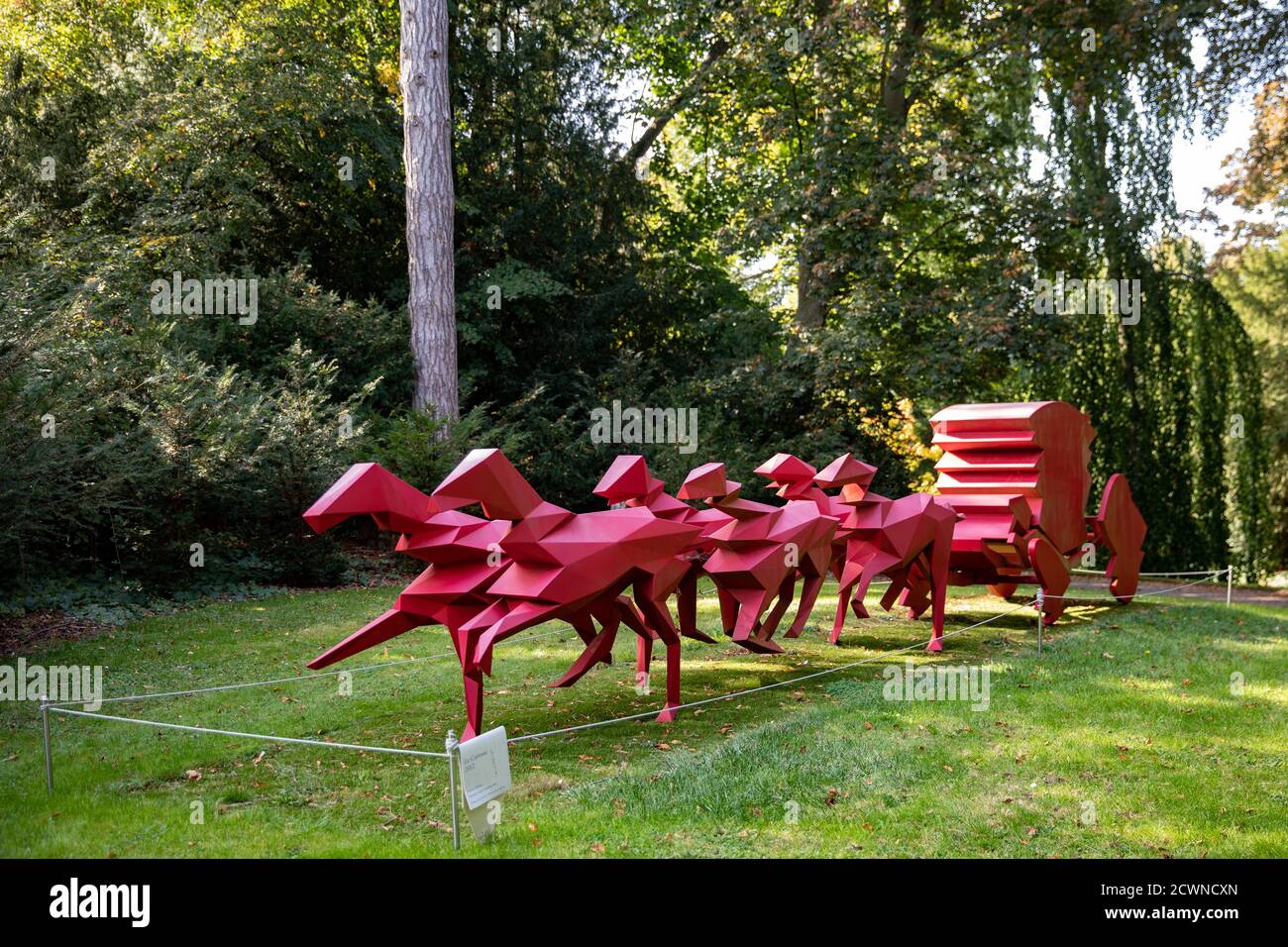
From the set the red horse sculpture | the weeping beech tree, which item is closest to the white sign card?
the red horse sculpture

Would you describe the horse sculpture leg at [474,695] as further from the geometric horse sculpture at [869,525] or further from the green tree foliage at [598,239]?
the green tree foliage at [598,239]

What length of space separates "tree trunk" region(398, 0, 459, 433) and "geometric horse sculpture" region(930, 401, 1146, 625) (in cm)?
796

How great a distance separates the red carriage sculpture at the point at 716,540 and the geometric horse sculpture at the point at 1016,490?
0.07 feet

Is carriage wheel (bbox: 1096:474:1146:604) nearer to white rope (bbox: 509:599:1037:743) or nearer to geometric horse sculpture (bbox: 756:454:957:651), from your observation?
white rope (bbox: 509:599:1037:743)

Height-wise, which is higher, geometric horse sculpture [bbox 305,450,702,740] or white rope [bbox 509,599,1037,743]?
geometric horse sculpture [bbox 305,450,702,740]

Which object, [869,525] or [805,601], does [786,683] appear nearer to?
[805,601]

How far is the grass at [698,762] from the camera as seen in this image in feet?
14.9

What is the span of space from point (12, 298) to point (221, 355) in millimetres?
5650

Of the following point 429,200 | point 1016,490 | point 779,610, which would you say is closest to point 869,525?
point 779,610

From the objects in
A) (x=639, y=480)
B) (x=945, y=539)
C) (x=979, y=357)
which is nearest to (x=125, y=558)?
(x=639, y=480)

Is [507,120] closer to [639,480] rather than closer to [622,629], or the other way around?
[622,629]

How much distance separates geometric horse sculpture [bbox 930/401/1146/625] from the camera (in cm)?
988

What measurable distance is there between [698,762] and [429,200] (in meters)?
11.7

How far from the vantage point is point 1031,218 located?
1641 cm
